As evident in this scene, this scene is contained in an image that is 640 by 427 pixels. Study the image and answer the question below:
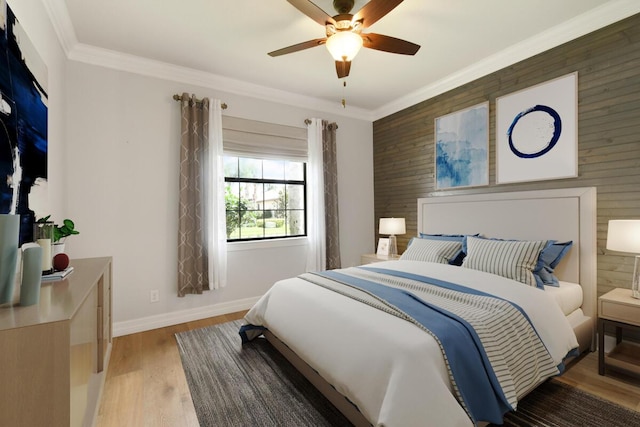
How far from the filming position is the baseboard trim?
9.66 ft

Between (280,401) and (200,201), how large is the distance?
2.15 meters

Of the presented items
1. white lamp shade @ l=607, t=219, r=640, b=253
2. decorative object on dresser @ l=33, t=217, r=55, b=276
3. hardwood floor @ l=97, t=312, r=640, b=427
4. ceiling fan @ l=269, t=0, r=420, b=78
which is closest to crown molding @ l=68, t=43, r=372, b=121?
ceiling fan @ l=269, t=0, r=420, b=78

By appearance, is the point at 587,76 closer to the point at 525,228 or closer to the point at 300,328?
the point at 525,228

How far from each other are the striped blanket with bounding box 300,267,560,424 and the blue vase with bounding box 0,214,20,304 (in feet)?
5.35

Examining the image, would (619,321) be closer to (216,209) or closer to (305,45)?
(305,45)

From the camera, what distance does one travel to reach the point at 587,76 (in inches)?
98.2

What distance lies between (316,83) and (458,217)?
2.29 meters

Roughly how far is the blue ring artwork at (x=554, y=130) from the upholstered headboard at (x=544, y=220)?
368mm

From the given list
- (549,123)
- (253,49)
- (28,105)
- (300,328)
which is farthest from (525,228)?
(28,105)

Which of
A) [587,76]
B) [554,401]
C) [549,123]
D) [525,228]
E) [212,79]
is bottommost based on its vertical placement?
[554,401]

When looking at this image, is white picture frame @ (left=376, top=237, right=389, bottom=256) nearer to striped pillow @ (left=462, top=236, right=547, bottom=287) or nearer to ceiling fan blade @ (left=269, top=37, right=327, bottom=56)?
striped pillow @ (left=462, top=236, right=547, bottom=287)

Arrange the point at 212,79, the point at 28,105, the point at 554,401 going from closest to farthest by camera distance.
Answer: the point at 28,105, the point at 554,401, the point at 212,79

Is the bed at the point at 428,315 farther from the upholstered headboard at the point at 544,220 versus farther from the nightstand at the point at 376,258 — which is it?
the nightstand at the point at 376,258

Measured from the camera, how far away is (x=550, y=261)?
2.48 metres
